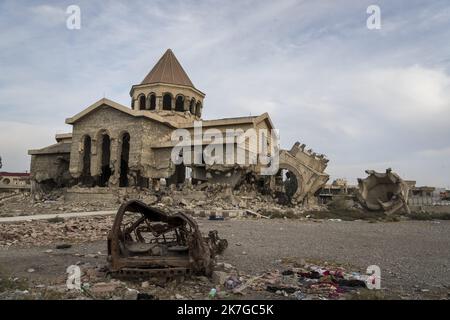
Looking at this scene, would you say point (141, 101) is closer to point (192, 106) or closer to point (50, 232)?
point (192, 106)

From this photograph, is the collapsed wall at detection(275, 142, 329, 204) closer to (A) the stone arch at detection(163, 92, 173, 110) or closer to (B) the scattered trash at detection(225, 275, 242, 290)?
(A) the stone arch at detection(163, 92, 173, 110)

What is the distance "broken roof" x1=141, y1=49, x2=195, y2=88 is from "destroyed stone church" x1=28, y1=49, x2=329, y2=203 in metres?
0.08

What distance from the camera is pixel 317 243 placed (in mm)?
9664

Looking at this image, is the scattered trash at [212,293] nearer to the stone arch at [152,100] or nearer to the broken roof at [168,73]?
the stone arch at [152,100]

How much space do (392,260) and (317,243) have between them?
7.69ft

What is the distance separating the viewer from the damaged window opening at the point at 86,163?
27.0 metres

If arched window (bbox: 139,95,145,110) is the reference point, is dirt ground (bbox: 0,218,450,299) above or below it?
below

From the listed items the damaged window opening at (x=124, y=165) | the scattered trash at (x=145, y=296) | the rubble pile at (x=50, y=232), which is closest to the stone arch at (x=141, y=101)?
the damaged window opening at (x=124, y=165)

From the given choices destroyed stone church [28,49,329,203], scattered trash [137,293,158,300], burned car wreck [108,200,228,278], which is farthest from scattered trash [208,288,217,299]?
destroyed stone church [28,49,329,203]

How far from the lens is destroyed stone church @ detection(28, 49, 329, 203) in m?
23.5

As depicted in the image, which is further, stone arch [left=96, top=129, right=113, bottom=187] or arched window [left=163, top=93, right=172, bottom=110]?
arched window [left=163, top=93, right=172, bottom=110]

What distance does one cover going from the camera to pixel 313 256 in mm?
7832
